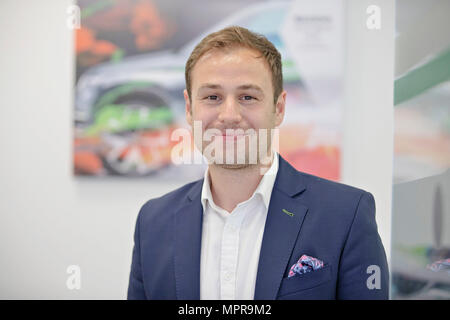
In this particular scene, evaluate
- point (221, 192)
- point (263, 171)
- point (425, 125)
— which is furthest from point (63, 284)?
point (425, 125)

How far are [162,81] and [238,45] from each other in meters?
0.72

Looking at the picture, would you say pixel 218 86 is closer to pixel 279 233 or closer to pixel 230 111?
pixel 230 111

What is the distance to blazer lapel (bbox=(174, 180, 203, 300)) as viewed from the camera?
81 cm

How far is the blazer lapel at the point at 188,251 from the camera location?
81 cm

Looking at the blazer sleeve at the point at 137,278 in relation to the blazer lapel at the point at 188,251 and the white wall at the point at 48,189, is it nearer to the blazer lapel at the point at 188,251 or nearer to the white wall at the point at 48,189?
the blazer lapel at the point at 188,251

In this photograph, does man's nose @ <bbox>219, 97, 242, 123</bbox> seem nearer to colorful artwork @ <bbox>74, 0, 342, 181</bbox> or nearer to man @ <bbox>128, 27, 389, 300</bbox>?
man @ <bbox>128, 27, 389, 300</bbox>

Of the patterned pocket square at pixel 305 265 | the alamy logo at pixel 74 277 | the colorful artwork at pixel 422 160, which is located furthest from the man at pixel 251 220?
the alamy logo at pixel 74 277

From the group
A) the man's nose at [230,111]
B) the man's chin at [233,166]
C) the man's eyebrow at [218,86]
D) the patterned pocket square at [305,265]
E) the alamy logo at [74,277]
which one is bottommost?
the alamy logo at [74,277]

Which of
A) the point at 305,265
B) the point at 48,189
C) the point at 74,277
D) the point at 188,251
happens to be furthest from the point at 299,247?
the point at 48,189

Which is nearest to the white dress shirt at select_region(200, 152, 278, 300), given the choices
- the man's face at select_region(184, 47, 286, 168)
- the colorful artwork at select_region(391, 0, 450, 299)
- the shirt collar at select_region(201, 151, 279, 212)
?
the shirt collar at select_region(201, 151, 279, 212)

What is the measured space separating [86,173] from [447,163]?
4.51 ft

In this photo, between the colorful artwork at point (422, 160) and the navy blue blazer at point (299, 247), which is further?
the colorful artwork at point (422, 160)

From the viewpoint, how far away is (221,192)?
90 cm

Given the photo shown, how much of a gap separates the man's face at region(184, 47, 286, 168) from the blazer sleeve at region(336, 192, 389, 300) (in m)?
0.29
